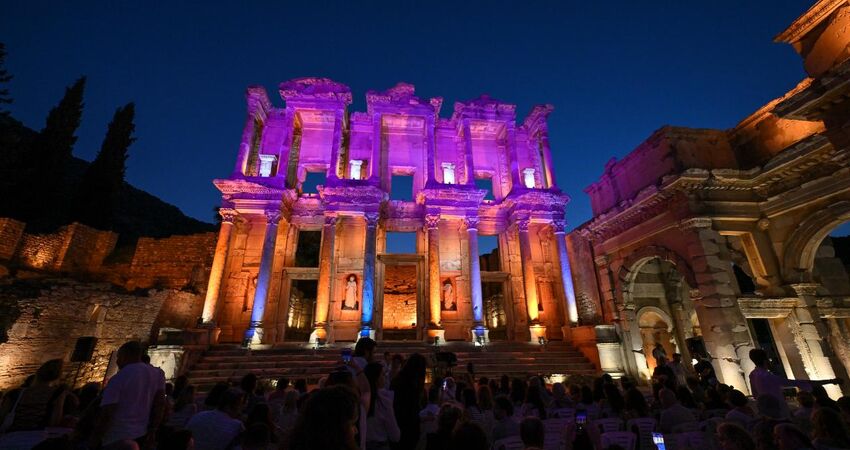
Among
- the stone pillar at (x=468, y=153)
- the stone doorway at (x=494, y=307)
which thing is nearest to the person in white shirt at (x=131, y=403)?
the stone pillar at (x=468, y=153)

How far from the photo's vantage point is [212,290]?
1714 cm

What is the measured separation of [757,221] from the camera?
42.4ft

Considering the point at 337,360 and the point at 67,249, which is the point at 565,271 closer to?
the point at 337,360

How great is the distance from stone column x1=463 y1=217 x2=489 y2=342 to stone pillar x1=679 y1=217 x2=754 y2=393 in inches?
327

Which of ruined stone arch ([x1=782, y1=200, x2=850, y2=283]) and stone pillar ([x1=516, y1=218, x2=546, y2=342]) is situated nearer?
ruined stone arch ([x1=782, y1=200, x2=850, y2=283])

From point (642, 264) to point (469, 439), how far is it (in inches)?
621

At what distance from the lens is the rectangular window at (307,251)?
104 ft

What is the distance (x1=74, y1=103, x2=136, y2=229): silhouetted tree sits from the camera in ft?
83.2

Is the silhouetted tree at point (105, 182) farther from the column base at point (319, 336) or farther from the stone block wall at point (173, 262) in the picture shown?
the column base at point (319, 336)

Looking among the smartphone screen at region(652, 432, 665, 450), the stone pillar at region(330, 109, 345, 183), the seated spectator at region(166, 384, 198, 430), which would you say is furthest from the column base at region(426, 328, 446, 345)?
the smartphone screen at region(652, 432, 665, 450)

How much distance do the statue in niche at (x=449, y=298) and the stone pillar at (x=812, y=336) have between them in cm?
1322

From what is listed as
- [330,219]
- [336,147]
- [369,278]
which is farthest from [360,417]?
[336,147]

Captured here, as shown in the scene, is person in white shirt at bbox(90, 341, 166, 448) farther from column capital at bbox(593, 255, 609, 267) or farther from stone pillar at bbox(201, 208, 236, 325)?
column capital at bbox(593, 255, 609, 267)

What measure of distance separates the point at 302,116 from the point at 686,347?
2396 cm
